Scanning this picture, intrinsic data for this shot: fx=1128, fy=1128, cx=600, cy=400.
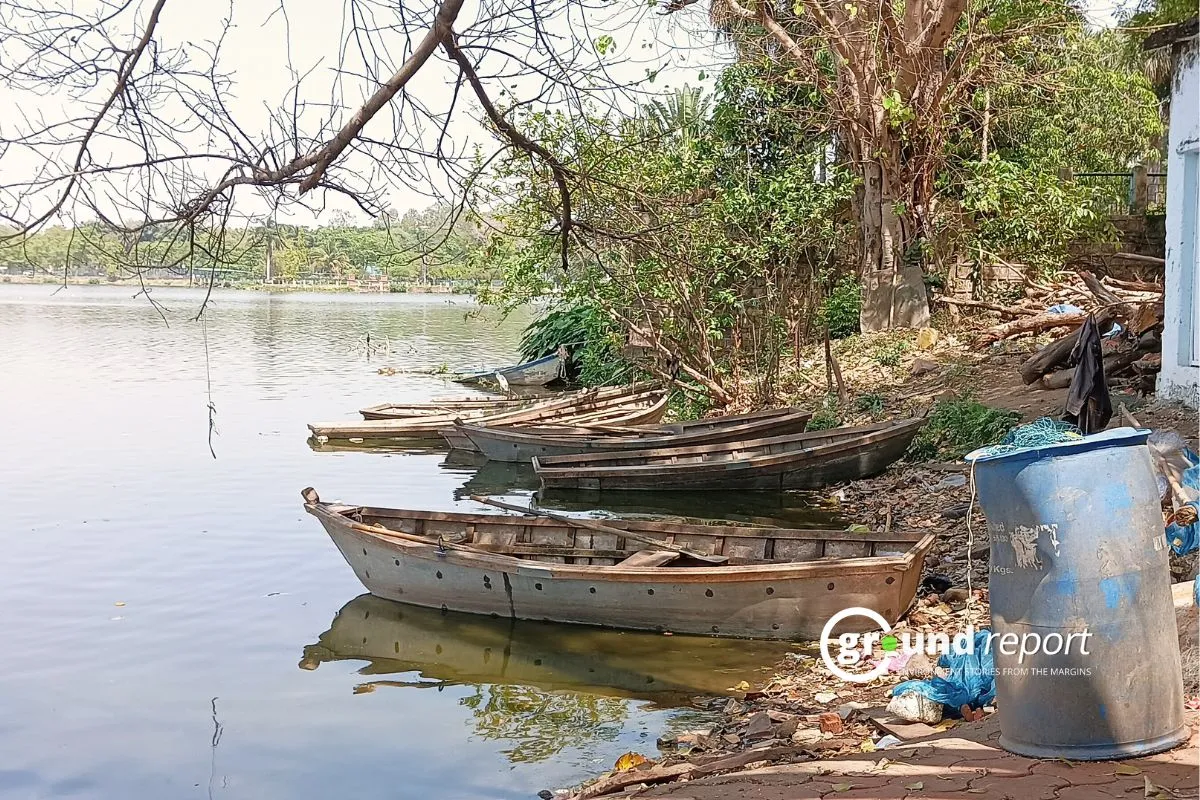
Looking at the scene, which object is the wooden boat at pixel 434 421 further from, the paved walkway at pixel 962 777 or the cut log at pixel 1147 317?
the paved walkway at pixel 962 777

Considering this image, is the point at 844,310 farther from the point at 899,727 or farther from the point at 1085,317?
the point at 899,727

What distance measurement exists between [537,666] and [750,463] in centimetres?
653

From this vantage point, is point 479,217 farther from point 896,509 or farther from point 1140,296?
point 1140,296

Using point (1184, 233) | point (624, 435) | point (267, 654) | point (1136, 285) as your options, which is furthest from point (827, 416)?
point (267, 654)

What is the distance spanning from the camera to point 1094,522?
4340 millimetres

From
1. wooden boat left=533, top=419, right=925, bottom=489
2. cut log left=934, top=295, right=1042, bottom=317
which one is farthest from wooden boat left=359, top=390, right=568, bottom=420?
cut log left=934, top=295, right=1042, bottom=317

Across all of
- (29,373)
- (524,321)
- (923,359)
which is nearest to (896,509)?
(923,359)

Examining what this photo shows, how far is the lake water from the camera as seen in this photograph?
7363 mm

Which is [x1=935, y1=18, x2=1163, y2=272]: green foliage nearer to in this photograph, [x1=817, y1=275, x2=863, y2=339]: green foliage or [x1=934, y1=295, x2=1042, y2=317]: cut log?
[x1=934, y1=295, x2=1042, y2=317]: cut log

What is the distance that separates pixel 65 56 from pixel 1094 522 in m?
4.63

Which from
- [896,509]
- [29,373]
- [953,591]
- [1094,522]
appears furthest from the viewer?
[29,373]

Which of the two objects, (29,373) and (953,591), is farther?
(29,373)

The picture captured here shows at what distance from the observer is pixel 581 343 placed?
29.6m

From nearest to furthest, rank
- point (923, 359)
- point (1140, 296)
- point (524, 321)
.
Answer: point (1140, 296)
point (923, 359)
point (524, 321)
